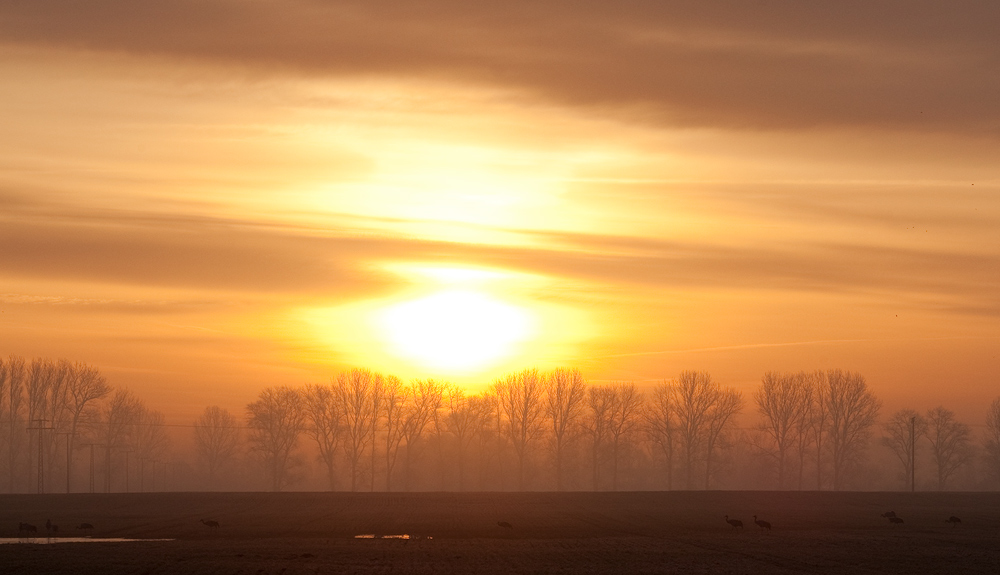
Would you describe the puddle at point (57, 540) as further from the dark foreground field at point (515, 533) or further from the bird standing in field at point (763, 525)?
the bird standing in field at point (763, 525)

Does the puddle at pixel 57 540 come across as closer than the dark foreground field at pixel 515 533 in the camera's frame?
No

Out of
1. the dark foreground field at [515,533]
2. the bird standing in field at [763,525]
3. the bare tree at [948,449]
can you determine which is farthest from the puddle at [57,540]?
the bare tree at [948,449]

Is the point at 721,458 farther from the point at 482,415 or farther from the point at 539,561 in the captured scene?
the point at 539,561

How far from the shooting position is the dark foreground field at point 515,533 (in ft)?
133

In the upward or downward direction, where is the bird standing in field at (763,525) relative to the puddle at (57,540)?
upward

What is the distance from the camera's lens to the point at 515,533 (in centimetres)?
5928

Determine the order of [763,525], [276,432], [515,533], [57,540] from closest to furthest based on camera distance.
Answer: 1. [57,540]
2. [515,533]
3. [763,525]
4. [276,432]

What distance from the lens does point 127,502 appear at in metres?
92.0

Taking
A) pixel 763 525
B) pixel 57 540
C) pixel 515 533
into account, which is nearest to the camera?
pixel 57 540

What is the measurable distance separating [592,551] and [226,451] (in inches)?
5962

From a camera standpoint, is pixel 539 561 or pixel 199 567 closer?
pixel 199 567

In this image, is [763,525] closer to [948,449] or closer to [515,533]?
[515,533]

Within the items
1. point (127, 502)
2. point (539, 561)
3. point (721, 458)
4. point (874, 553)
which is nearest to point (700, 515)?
point (874, 553)

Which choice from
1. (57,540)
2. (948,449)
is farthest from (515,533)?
(948,449)
